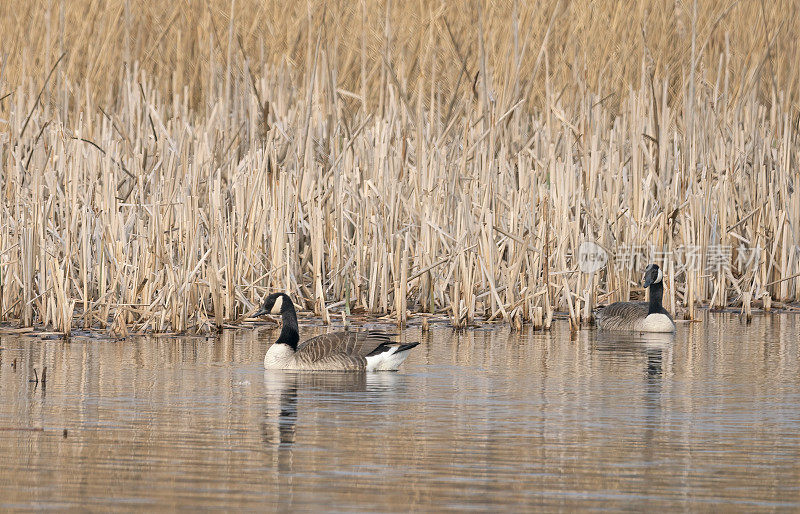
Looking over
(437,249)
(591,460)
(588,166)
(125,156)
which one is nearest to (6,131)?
(125,156)

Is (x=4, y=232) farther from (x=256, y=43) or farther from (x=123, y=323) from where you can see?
(x=256, y=43)

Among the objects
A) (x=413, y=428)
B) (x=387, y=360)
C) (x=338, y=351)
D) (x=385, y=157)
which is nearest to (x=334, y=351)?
(x=338, y=351)

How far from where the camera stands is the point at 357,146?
52.4 ft

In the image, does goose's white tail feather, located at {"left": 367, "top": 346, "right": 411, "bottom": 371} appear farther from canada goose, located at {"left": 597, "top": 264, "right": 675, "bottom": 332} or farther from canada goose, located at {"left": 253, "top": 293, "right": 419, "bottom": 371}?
canada goose, located at {"left": 597, "top": 264, "right": 675, "bottom": 332}

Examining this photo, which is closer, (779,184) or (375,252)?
(375,252)

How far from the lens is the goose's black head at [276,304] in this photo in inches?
498

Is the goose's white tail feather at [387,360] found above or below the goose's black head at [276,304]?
below

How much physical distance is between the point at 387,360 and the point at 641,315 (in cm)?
388

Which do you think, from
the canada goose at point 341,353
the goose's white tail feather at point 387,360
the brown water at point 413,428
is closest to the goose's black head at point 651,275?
the brown water at point 413,428

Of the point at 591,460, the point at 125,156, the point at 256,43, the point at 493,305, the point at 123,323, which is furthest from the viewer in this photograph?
the point at 256,43

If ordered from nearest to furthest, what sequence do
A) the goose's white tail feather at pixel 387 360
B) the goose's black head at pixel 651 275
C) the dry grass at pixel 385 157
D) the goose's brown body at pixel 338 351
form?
the goose's white tail feather at pixel 387 360 → the goose's brown body at pixel 338 351 → the dry grass at pixel 385 157 → the goose's black head at pixel 651 275

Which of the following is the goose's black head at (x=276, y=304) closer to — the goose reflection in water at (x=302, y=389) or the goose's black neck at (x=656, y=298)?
the goose reflection in water at (x=302, y=389)

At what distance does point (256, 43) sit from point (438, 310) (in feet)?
15.5

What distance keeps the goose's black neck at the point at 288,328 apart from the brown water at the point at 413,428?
0.38 m
